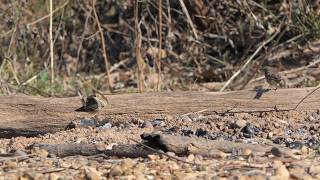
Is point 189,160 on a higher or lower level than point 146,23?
lower

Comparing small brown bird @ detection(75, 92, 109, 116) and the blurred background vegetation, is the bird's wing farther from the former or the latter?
the blurred background vegetation

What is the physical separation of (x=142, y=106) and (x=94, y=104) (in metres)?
0.26

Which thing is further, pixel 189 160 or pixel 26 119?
pixel 26 119

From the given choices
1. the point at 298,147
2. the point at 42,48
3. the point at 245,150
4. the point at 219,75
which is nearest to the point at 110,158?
the point at 245,150

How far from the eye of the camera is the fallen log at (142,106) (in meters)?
4.09

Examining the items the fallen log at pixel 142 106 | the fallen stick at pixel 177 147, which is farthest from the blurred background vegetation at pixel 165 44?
the fallen stick at pixel 177 147

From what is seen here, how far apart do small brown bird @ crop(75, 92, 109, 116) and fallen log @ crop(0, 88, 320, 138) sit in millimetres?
28

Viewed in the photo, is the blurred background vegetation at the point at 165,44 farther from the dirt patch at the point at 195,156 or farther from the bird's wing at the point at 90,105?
the dirt patch at the point at 195,156

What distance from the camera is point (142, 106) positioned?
421 centimetres

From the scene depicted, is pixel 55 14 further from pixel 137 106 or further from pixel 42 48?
pixel 137 106

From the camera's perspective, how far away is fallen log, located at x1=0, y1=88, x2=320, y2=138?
409 centimetres

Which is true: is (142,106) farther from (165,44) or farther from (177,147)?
(165,44)

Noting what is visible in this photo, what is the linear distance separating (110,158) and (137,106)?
0.75 m

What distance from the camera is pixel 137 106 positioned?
421cm
